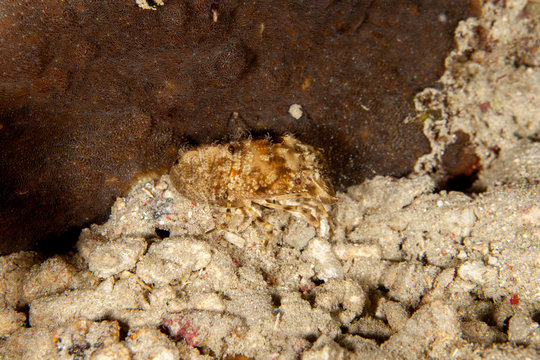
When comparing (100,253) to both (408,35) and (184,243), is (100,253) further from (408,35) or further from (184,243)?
(408,35)

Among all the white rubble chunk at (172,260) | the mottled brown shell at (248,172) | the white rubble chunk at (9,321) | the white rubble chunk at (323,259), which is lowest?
the white rubble chunk at (9,321)

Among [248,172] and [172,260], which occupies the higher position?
[248,172]

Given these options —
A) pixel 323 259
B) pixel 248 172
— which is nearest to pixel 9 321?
pixel 248 172

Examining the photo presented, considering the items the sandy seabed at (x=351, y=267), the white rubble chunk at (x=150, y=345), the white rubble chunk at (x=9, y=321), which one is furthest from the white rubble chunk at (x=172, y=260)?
the white rubble chunk at (x=9, y=321)

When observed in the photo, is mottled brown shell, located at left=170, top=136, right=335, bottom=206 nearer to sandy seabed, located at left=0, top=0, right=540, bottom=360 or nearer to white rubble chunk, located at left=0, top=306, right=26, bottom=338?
sandy seabed, located at left=0, top=0, right=540, bottom=360

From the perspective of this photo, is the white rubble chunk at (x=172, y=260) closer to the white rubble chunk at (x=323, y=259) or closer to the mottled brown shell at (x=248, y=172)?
the mottled brown shell at (x=248, y=172)

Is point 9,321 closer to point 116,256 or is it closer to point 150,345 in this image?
point 116,256

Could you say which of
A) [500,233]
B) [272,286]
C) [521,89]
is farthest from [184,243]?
[521,89]
